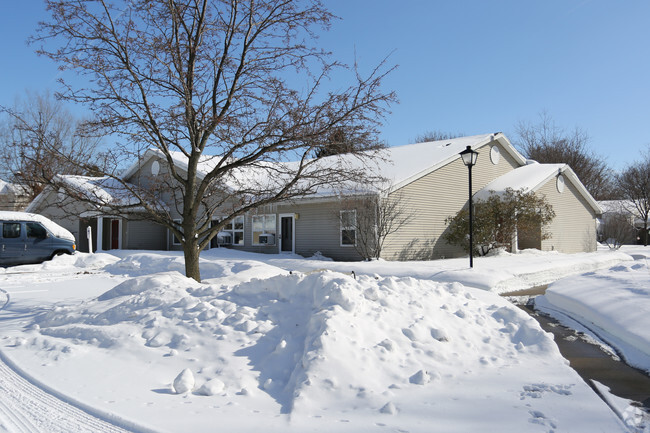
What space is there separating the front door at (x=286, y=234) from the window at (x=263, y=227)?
357mm

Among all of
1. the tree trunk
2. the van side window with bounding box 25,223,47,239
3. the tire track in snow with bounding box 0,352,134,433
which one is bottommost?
the tire track in snow with bounding box 0,352,134,433

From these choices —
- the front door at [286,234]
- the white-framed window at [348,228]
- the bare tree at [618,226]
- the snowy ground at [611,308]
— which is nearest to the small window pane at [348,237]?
the white-framed window at [348,228]

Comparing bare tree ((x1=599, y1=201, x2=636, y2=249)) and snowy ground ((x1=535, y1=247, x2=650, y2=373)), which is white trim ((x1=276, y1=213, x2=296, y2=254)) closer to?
snowy ground ((x1=535, y1=247, x2=650, y2=373))

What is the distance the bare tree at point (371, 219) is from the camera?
55.3ft

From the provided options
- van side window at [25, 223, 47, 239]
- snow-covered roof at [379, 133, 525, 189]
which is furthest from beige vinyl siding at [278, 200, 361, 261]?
van side window at [25, 223, 47, 239]

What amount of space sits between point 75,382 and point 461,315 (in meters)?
4.57

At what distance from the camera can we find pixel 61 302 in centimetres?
872

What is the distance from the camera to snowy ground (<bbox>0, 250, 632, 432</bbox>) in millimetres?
3740

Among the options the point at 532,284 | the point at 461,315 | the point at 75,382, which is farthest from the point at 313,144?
the point at 532,284

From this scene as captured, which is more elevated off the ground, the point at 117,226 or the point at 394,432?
the point at 117,226

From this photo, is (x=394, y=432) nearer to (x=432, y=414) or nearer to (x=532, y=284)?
(x=432, y=414)

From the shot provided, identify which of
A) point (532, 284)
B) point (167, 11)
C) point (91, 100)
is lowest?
point (532, 284)

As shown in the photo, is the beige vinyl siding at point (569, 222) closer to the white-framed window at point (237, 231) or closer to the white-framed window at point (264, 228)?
the white-framed window at point (264, 228)

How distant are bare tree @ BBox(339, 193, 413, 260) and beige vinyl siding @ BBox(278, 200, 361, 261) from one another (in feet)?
A: 1.89
